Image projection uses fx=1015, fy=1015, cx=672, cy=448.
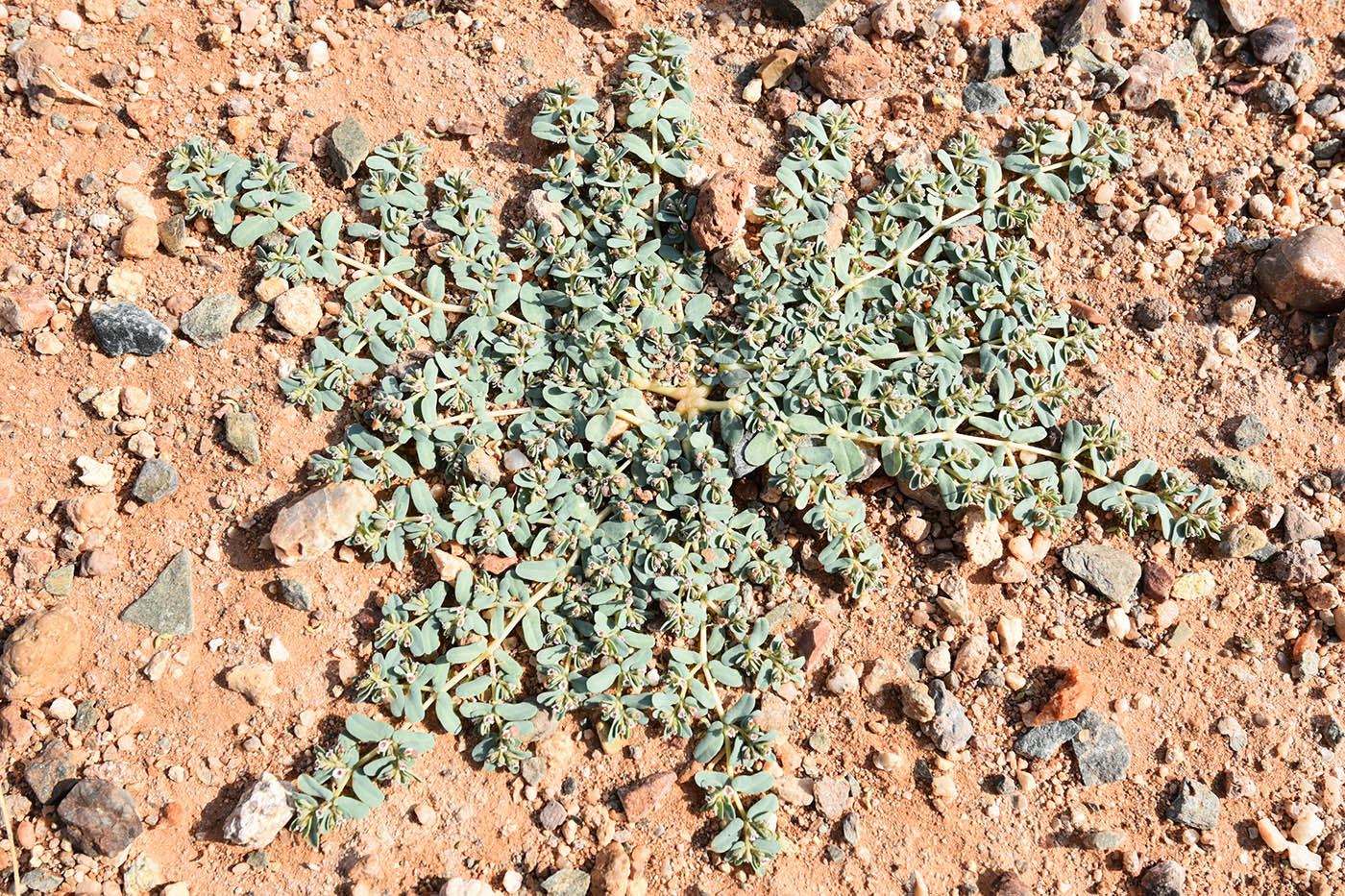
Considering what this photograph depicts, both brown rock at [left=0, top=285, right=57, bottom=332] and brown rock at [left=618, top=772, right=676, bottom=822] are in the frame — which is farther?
brown rock at [left=0, top=285, right=57, bottom=332]

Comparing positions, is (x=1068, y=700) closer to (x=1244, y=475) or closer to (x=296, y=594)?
(x=1244, y=475)

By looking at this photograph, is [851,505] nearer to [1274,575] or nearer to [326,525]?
[1274,575]

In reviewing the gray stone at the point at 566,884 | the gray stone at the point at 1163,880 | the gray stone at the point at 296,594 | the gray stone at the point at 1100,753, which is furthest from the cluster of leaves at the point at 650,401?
the gray stone at the point at 1163,880

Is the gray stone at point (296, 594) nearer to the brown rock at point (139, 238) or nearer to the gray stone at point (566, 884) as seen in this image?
the gray stone at point (566, 884)

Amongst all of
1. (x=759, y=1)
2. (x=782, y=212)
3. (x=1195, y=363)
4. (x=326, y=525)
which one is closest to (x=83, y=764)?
(x=326, y=525)

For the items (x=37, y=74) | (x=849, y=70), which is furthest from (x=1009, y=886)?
(x=37, y=74)

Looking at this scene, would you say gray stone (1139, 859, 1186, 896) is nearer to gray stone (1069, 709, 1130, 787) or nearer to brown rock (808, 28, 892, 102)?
gray stone (1069, 709, 1130, 787)

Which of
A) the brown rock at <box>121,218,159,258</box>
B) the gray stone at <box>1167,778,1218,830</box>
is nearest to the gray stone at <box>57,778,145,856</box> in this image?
the brown rock at <box>121,218,159,258</box>
